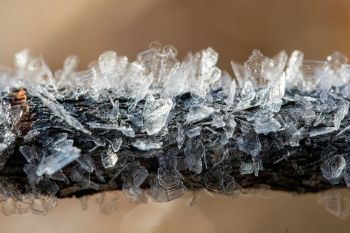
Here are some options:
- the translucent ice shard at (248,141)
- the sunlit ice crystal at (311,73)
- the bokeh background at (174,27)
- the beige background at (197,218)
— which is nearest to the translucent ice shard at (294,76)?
the sunlit ice crystal at (311,73)

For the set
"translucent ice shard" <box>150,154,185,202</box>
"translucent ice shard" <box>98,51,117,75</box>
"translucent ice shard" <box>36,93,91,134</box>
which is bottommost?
"translucent ice shard" <box>150,154,185,202</box>

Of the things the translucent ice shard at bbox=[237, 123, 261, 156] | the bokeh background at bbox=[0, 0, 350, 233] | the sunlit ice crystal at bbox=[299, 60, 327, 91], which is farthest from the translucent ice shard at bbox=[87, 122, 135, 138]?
the bokeh background at bbox=[0, 0, 350, 233]

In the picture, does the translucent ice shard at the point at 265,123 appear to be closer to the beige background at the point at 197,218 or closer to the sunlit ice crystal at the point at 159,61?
the sunlit ice crystal at the point at 159,61

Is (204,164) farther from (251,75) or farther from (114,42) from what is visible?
(114,42)

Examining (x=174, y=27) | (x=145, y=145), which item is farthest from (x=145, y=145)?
(x=174, y=27)

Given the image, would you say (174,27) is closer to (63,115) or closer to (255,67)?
(255,67)

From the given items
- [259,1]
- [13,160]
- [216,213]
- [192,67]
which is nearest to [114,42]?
[259,1]

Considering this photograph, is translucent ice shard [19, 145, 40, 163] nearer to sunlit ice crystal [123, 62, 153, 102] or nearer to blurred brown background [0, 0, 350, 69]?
sunlit ice crystal [123, 62, 153, 102]
